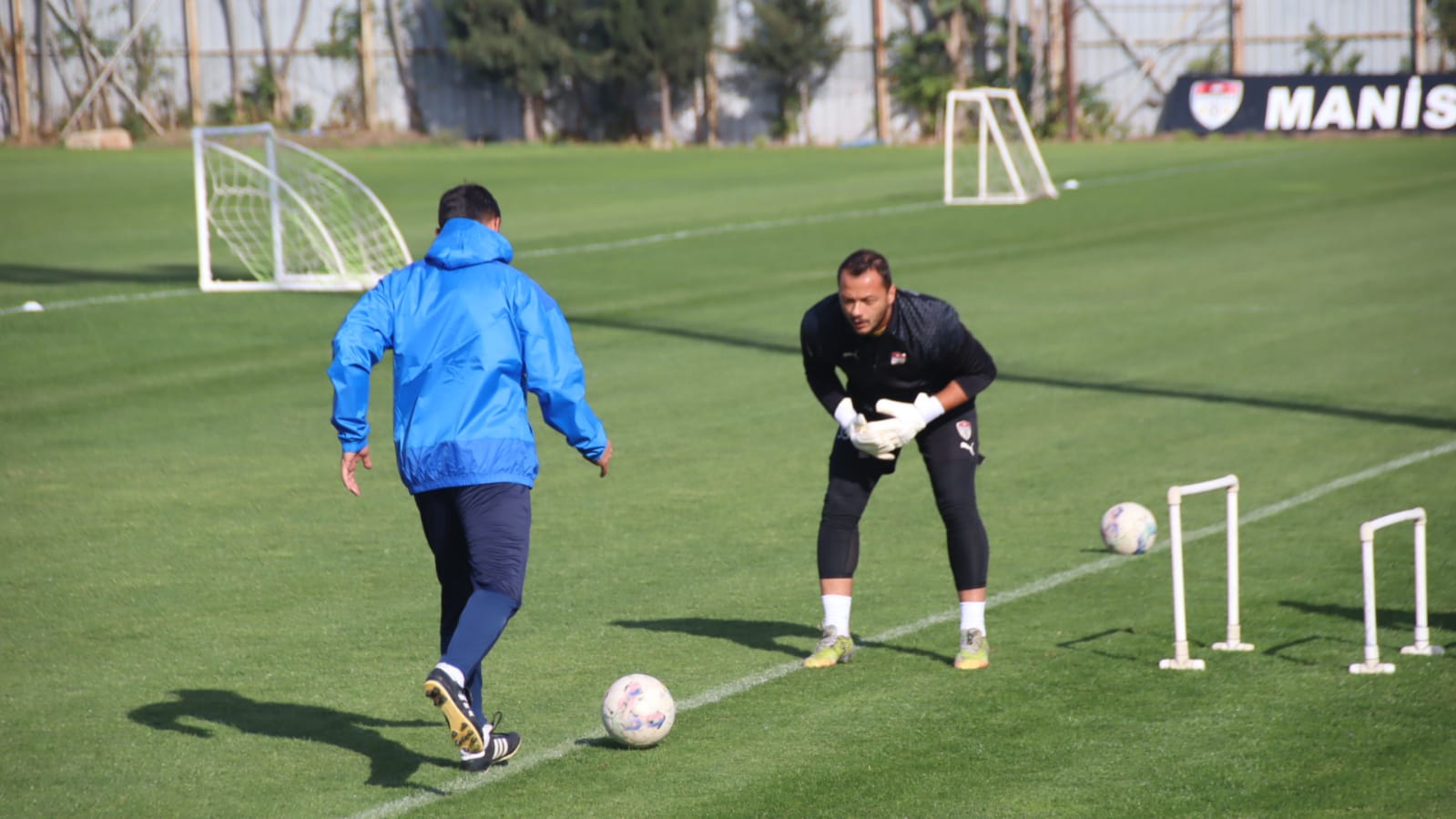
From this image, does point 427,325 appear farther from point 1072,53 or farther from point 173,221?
point 1072,53

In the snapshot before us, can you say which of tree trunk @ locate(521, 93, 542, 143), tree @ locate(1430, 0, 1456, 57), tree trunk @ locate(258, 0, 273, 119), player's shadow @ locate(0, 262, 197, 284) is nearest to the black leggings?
player's shadow @ locate(0, 262, 197, 284)

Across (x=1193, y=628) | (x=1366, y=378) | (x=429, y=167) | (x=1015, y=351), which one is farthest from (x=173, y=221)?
(x=1193, y=628)

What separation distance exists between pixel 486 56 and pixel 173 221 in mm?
23455

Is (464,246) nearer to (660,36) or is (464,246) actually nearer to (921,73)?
(921,73)

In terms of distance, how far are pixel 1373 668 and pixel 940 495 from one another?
6.25 feet

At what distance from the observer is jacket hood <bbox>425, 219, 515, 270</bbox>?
Answer: 6.03m

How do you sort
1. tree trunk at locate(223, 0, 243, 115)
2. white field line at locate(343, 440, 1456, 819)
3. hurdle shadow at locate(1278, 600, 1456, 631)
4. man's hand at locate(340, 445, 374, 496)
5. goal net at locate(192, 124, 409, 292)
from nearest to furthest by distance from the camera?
white field line at locate(343, 440, 1456, 819) < man's hand at locate(340, 445, 374, 496) < hurdle shadow at locate(1278, 600, 1456, 631) < goal net at locate(192, 124, 409, 292) < tree trunk at locate(223, 0, 243, 115)

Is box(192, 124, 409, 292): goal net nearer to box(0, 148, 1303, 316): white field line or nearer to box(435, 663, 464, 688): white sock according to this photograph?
box(0, 148, 1303, 316): white field line

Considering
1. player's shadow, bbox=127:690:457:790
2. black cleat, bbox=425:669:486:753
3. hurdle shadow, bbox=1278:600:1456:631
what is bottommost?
hurdle shadow, bbox=1278:600:1456:631

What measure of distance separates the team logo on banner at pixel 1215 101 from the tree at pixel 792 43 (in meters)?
10.3

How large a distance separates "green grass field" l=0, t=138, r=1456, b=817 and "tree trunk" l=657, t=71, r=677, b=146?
30806mm

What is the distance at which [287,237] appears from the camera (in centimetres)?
2383

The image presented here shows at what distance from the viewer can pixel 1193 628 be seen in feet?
26.7

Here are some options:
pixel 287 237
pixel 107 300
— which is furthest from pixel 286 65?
pixel 107 300
